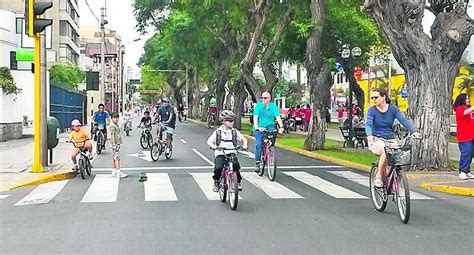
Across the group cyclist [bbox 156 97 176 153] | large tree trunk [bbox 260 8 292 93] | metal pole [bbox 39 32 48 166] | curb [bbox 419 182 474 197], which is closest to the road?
curb [bbox 419 182 474 197]

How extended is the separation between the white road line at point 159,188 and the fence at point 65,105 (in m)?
18.7

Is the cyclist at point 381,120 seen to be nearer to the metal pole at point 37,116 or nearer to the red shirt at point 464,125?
the red shirt at point 464,125

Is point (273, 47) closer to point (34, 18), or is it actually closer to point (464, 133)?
point (34, 18)

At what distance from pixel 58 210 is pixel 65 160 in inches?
342

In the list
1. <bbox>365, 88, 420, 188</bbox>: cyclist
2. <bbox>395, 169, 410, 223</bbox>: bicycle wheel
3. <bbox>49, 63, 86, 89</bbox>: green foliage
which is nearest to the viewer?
<bbox>395, 169, 410, 223</bbox>: bicycle wheel

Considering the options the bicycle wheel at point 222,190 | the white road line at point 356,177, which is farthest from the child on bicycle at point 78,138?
the white road line at point 356,177

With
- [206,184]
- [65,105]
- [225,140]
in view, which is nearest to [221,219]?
[225,140]

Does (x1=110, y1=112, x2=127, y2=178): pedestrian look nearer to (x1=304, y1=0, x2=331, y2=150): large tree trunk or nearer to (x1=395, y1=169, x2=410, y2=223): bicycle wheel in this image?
(x1=395, y1=169, x2=410, y2=223): bicycle wheel

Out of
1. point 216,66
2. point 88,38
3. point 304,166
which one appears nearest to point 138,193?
point 304,166

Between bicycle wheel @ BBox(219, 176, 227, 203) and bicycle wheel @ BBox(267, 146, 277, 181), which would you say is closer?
bicycle wheel @ BBox(219, 176, 227, 203)

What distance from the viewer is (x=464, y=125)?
13.8 metres

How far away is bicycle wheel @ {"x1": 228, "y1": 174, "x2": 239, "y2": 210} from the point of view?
1003 cm

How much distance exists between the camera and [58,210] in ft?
34.0

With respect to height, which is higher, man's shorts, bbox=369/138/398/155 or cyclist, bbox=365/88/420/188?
cyclist, bbox=365/88/420/188
